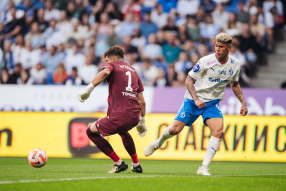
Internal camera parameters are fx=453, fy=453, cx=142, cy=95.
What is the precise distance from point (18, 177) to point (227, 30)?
11103 mm

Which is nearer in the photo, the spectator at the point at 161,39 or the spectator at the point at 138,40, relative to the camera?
the spectator at the point at 161,39

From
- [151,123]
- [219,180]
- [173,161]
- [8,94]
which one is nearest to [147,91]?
[151,123]

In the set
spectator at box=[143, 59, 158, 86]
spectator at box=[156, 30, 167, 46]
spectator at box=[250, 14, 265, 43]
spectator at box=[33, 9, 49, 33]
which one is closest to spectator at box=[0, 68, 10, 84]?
spectator at box=[33, 9, 49, 33]

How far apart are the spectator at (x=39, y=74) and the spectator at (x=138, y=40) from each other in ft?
A: 10.7

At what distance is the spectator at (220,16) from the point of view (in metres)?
16.2

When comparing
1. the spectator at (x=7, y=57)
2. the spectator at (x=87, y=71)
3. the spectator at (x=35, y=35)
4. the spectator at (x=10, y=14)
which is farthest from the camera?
the spectator at (x=10, y=14)

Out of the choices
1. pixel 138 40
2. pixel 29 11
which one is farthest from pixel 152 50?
pixel 29 11

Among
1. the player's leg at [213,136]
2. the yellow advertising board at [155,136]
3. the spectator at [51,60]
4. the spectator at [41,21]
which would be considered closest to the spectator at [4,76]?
the spectator at [51,60]

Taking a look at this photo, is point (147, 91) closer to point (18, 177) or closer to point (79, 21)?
point (79, 21)

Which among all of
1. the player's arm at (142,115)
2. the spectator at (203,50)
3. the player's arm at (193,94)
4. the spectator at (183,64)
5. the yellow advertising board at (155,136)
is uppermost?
the spectator at (203,50)

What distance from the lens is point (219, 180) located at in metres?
6.31

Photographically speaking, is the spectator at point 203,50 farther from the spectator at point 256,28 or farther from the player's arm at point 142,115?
the player's arm at point 142,115

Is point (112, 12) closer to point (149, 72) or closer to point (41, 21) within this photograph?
point (41, 21)

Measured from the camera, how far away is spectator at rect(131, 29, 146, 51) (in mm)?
16094
